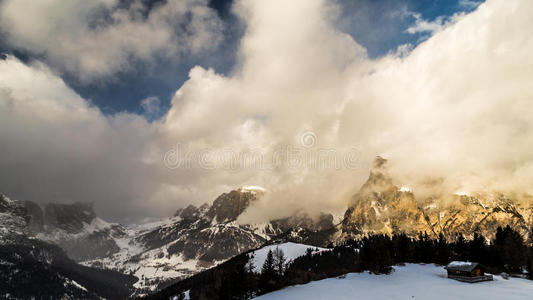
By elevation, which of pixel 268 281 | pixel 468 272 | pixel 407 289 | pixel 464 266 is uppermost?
pixel 464 266

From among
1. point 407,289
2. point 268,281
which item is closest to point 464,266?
point 407,289

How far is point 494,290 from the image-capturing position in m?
55.2

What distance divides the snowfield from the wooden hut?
1.81 meters

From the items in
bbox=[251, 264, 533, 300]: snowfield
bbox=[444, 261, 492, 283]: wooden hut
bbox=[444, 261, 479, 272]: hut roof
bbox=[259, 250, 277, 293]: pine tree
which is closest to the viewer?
bbox=[251, 264, 533, 300]: snowfield

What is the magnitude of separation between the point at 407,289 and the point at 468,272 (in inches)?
786

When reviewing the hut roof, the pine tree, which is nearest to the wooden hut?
the hut roof

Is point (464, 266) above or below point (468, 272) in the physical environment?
above

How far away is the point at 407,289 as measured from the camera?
201 feet

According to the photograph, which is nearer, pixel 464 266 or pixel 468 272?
pixel 468 272

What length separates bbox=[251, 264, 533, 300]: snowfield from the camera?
52.9 m

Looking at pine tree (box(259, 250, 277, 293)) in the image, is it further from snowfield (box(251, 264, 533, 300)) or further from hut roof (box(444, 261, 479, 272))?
hut roof (box(444, 261, 479, 272))

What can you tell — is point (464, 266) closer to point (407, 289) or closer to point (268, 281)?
point (407, 289)

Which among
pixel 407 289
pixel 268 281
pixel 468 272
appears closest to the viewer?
pixel 407 289

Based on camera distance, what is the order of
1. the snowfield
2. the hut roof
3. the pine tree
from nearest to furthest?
the snowfield → the hut roof → the pine tree
